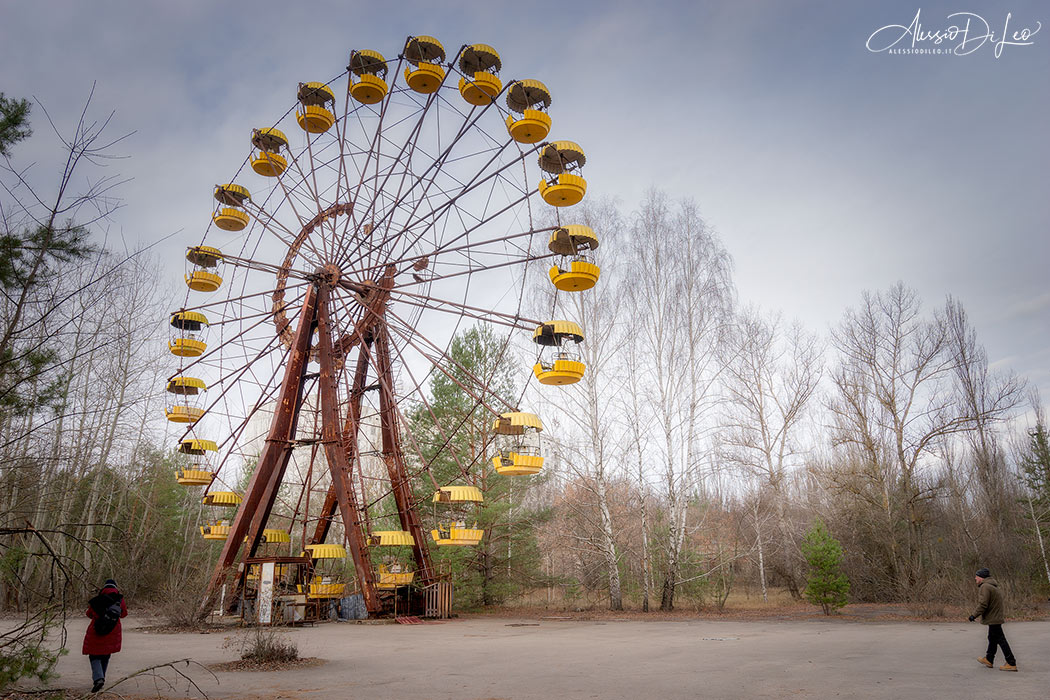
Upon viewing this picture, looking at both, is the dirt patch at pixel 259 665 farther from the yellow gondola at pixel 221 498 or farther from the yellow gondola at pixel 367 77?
the yellow gondola at pixel 367 77

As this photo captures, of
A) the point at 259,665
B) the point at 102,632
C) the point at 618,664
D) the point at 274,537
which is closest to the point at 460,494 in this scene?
the point at 259,665

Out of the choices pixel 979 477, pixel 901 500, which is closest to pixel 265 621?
pixel 901 500

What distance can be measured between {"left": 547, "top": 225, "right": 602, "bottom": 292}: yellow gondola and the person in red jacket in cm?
1139

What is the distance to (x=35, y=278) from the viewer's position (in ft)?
20.2

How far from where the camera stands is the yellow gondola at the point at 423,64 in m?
18.5

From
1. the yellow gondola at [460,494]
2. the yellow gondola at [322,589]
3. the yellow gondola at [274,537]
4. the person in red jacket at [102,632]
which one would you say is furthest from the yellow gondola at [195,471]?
the person in red jacket at [102,632]

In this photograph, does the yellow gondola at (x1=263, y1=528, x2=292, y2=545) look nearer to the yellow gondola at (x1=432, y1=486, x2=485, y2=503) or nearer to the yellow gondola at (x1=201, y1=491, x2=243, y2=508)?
the yellow gondola at (x1=201, y1=491, x2=243, y2=508)

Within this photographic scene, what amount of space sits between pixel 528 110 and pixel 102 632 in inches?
542

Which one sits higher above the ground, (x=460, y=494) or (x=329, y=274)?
(x=329, y=274)

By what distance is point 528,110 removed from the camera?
53.2 feet

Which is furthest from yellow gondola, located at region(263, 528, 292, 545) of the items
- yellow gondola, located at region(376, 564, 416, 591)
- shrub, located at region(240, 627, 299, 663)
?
shrub, located at region(240, 627, 299, 663)

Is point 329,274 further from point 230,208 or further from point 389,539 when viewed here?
point 389,539

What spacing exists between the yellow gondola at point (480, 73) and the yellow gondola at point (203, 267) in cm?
897

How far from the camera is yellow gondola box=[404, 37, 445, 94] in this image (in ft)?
60.8
